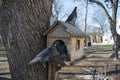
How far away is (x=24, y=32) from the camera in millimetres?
1523

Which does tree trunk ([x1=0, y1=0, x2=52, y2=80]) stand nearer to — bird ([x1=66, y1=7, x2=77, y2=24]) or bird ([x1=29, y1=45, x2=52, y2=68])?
bird ([x1=29, y1=45, x2=52, y2=68])

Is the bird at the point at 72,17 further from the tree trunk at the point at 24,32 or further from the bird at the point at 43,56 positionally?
the bird at the point at 43,56

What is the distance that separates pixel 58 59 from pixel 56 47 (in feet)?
0.36

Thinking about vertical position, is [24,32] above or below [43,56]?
above

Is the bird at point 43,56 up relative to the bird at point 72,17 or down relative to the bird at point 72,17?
down

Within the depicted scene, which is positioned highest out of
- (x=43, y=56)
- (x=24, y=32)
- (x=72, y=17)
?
(x=72, y=17)

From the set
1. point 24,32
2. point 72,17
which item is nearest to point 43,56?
point 24,32

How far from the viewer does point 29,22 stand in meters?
1.53

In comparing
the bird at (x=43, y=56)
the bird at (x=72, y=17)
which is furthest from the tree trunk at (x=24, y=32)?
the bird at (x=72, y=17)

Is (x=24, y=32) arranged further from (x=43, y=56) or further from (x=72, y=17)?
(x=72, y=17)

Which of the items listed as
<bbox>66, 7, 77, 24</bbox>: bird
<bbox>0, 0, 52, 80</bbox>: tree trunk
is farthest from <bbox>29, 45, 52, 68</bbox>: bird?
<bbox>66, 7, 77, 24</bbox>: bird

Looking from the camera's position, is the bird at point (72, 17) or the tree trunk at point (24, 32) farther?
the bird at point (72, 17)

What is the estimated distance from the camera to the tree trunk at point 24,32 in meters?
1.50

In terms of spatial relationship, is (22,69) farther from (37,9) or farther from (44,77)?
(37,9)
